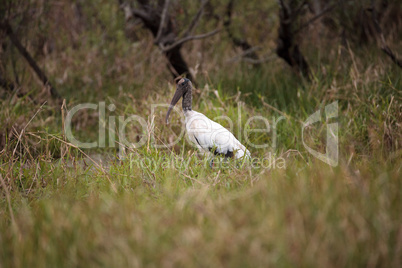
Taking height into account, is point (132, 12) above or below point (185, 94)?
above

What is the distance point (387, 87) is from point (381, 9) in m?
2.63

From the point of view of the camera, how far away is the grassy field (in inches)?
81.2

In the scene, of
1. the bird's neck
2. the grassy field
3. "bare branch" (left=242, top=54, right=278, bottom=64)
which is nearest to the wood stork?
the bird's neck

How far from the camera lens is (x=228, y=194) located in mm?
2883

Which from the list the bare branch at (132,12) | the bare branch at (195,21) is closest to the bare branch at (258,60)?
the bare branch at (195,21)

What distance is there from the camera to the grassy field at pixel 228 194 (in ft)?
6.77

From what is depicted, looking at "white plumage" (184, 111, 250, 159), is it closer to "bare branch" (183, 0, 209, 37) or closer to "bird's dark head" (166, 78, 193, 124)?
"bird's dark head" (166, 78, 193, 124)

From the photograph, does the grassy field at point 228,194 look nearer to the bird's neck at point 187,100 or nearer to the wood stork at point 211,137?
the wood stork at point 211,137

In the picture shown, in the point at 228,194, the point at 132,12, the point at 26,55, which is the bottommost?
the point at 228,194

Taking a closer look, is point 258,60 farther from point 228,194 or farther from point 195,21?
point 228,194

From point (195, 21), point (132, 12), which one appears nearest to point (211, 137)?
point (132, 12)

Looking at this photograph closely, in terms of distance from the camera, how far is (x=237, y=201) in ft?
8.45

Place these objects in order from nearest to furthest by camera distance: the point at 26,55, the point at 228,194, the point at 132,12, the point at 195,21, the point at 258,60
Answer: the point at 228,194 < the point at 26,55 < the point at 132,12 < the point at 195,21 < the point at 258,60

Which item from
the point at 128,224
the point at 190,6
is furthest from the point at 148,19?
the point at 128,224
